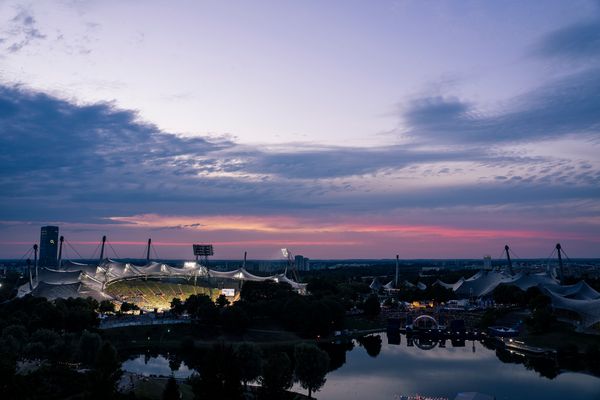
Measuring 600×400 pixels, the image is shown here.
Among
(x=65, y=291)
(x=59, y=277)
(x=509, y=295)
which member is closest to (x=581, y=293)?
(x=509, y=295)

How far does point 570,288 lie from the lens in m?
85.3

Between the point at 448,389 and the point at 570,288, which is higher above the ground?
the point at 570,288

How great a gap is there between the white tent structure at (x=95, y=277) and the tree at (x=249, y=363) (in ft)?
159

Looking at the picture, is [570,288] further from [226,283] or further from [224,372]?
[224,372]

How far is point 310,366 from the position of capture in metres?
39.1

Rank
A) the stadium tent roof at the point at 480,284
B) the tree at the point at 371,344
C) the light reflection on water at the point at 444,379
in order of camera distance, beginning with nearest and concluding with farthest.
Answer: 1. the light reflection on water at the point at 444,379
2. the tree at the point at 371,344
3. the stadium tent roof at the point at 480,284

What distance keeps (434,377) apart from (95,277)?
6953 centimetres

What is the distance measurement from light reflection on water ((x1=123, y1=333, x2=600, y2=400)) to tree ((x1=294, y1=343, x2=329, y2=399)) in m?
2.99

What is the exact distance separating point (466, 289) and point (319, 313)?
171 feet

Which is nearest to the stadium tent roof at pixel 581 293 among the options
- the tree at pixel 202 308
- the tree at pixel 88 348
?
the tree at pixel 202 308

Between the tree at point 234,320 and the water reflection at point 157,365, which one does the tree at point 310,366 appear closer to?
the water reflection at point 157,365

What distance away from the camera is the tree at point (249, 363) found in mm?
41312

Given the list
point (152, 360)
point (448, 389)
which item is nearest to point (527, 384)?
point (448, 389)

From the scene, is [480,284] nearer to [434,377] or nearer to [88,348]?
[434,377]
